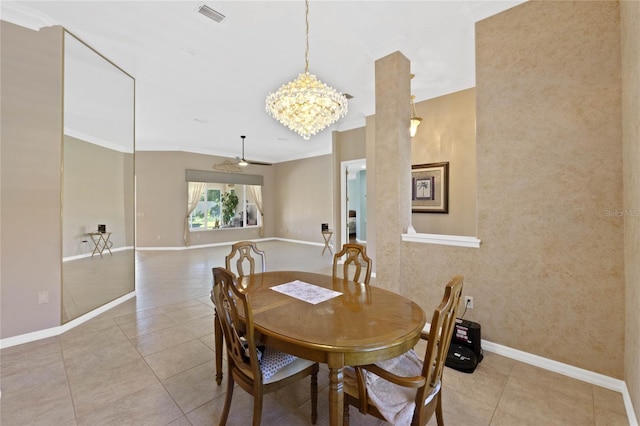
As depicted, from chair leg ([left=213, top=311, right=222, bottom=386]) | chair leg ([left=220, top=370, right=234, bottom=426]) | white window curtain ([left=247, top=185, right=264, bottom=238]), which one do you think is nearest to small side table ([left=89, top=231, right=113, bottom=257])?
chair leg ([left=213, top=311, right=222, bottom=386])

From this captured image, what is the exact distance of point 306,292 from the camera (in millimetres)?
1906

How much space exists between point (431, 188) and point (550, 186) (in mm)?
2107

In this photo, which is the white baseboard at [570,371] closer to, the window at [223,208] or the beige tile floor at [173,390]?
the beige tile floor at [173,390]

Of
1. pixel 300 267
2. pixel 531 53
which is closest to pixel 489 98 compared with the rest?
pixel 531 53

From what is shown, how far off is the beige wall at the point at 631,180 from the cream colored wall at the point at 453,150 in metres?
2.01

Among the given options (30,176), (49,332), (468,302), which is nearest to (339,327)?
(468,302)

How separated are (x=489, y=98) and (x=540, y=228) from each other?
126 centimetres

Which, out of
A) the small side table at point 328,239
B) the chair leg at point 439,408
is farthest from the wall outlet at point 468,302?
the small side table at point 328,239

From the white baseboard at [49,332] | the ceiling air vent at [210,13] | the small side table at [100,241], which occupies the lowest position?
the white baseboard at [49,332]

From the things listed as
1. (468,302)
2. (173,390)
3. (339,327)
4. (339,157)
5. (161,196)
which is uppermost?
(339,157)

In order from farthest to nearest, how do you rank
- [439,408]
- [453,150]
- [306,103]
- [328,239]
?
[328,239]
[453,150]
[306,103]
[439,408]

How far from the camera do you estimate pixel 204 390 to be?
76.6 inches

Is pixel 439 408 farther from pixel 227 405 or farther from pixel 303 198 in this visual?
pixel 303 198

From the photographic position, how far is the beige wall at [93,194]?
3.02m
